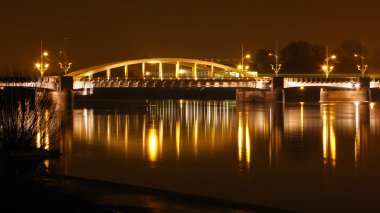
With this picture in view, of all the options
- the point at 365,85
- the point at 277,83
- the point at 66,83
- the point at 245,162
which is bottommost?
the point at 245,162

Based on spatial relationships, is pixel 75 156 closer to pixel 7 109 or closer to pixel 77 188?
pixel 7 109

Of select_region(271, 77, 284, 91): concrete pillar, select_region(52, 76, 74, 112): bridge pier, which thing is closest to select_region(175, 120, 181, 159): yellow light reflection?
select_region(52, 76, 74, 112): bridge pier

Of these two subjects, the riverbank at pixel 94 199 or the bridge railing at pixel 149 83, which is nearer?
the riverbank at pixel 94 199

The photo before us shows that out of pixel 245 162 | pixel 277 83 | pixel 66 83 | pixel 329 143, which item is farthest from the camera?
pixel 277 83

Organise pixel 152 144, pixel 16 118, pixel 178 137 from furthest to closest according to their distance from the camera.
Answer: pixel 178 137 < pixel 152 144 < pixel 16 118

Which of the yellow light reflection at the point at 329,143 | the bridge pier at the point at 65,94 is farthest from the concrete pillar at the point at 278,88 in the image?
the yellow light reflection at the point at 329,143

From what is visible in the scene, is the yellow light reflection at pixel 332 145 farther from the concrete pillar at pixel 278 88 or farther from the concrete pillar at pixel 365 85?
the concrete pillar at pixel 365 85

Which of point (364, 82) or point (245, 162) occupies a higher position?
point (364, 82)

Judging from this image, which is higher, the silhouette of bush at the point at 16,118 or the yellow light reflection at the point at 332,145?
the silhouette of bush at the point at 16,118

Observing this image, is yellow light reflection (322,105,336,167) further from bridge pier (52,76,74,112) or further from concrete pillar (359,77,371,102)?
concrete pillar (359,77,371,102)

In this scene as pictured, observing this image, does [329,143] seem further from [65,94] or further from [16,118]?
[65,94]

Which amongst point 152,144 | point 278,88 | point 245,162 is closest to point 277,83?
point 278,88

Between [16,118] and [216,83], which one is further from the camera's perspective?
[216,83]

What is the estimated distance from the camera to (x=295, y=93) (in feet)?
499
